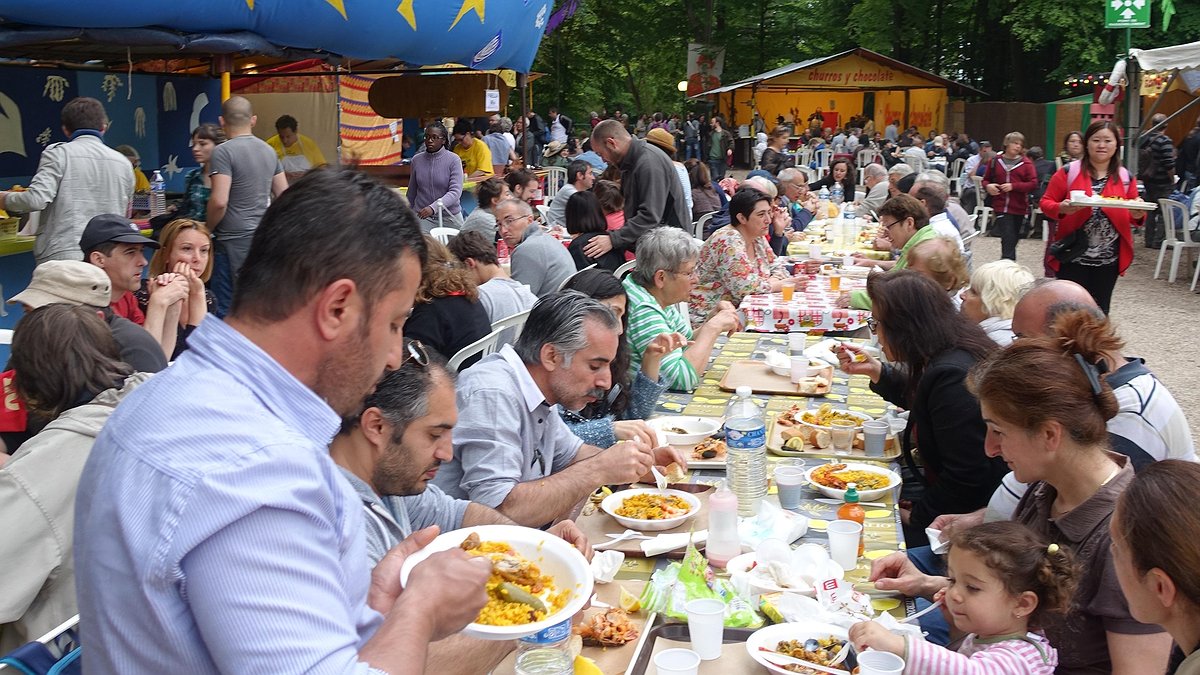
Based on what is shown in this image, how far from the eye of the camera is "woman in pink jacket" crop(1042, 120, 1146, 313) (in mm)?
7730

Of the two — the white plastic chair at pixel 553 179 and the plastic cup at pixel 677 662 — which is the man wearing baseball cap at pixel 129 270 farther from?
the white plastic chair at pixel 553 179

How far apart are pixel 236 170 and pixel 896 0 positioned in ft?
106

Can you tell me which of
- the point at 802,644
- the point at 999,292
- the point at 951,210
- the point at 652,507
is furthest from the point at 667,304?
the point at 951,210

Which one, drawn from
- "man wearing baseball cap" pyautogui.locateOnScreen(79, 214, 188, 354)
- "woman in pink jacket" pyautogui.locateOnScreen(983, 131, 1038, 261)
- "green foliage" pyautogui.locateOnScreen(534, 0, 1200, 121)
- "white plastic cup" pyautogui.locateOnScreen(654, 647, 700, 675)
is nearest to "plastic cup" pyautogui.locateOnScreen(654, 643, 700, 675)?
"white plastic cup" pyautogui.locateOnScreen(654, 647, 700, 675)

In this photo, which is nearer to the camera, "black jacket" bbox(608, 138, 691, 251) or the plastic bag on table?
the plastic bag on table

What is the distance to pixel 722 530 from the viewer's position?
2883 millimetres

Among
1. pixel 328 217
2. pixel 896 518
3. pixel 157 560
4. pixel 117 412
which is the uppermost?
pixel 328 217

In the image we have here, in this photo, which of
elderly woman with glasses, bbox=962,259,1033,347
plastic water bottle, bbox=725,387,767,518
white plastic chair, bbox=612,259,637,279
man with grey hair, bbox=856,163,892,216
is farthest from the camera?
man with grey hair, bbox=856,163,892,216

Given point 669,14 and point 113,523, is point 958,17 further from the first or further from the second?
point 113,523

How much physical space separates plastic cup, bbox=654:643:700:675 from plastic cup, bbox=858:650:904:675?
0.35 meters

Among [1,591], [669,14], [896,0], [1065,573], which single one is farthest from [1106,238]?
[669,14]

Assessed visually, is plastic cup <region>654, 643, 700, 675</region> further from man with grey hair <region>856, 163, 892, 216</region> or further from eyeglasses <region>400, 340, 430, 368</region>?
man with grey hair <region>856, 163, 892, 216</region>

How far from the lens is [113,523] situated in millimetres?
1251

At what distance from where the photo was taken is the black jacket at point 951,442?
12.3 ft
